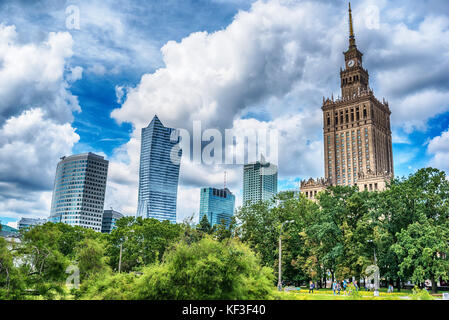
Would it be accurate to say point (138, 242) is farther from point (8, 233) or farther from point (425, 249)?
point (8, 233)

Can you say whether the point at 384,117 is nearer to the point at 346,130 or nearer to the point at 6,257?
the point at 346,130

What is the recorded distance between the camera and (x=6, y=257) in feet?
83.0

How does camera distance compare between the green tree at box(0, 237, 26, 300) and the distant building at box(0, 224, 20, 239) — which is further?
the distant building at box(0, 224, 20, 239)

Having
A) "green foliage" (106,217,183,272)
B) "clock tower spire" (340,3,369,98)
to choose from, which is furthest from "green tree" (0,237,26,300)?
"clock tower spire" (340,3,369,98)

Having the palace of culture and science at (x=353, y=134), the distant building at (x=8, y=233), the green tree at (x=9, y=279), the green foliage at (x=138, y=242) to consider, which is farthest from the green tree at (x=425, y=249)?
the palace of culture and science at (x=353, y=134)

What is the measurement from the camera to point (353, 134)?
161 meters

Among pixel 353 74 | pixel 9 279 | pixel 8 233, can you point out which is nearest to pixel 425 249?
pixel 9 279

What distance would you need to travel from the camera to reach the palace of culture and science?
154000 mm

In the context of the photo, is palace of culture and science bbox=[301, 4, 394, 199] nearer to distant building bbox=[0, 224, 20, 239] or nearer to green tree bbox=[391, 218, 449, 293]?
green tree bbox=[391, 218, 449, 293]

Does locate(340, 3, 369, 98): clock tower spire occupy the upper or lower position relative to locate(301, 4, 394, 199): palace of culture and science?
upper

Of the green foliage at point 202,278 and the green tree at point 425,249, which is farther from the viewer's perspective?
the green tree at point 425,249

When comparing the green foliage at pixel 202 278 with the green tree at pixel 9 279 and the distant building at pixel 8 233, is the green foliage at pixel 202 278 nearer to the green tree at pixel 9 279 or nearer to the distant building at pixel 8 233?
the green tree at pixel 9 279

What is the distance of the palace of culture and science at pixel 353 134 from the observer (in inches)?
6063
